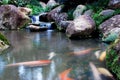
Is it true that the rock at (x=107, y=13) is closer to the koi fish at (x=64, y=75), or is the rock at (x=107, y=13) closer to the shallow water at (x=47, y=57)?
the shallow water at (x=47, y=57)

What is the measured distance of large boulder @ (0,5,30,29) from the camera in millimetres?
18188

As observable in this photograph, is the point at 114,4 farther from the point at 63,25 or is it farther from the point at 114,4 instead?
the point at 63,25

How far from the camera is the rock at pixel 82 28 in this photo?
1286cm

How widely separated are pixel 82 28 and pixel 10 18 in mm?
6885

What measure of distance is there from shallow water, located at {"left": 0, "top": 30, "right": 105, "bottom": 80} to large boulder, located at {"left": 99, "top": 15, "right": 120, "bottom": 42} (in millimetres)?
443

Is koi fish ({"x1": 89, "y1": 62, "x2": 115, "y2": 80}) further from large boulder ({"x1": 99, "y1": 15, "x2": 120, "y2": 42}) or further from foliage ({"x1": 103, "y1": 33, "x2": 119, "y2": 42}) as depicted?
large boulder ({"x1": 99, "y1": 15, "x2": 120, "y2": 42})

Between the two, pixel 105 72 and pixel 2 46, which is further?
pixel 2 46

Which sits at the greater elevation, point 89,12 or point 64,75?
point 89,12

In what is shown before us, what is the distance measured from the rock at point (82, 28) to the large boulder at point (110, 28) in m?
0.51

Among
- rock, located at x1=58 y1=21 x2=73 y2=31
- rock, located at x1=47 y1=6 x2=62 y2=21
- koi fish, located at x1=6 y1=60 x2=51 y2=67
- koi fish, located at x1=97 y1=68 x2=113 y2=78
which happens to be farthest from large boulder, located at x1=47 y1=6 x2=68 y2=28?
koi fish, located at x1=97 y1=68 x2=113 y2=78

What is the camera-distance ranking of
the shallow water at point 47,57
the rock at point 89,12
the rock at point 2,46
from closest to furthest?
1. the shallow water at point 47,57
2. the rock at point 2,46
3. the rock at point 89,12

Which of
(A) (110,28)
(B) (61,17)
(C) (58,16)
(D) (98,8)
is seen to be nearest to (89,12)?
(D) (98,8)

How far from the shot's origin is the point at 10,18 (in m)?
18.3

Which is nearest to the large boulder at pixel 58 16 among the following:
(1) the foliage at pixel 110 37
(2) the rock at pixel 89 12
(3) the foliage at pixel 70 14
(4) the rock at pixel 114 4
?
(3) the foliage at pixel 70 14
